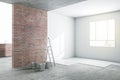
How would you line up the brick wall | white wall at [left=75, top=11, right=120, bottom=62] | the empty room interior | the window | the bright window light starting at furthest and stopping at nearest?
the bright window light, the window, white wall at [left=75, top=11, right=120, bottom=62], the brick wall, the empty room interior

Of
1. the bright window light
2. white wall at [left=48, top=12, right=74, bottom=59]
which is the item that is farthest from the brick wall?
the bright window light

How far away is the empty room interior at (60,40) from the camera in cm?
474

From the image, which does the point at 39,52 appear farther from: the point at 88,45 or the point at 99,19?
the point at 99,19

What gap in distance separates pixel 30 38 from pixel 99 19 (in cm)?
472

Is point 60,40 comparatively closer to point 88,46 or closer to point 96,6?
point 88,46

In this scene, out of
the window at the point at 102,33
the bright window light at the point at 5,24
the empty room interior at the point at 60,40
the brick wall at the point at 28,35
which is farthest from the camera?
the bright window light at the point at 5,24

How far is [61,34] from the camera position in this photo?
7977 mm

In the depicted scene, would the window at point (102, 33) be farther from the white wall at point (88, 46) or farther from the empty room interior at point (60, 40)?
the white wall at point (88, 46)

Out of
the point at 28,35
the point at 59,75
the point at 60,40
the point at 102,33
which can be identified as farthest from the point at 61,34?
the point at 59,75

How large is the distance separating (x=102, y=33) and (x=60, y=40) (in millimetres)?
2854

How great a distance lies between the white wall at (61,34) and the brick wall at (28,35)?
3.65 ft

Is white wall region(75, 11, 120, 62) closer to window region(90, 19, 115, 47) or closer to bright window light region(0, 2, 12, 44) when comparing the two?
window region(90, 19, 115, 47)

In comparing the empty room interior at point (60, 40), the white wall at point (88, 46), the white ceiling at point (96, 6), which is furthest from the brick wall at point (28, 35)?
the white wall at point (88, 46)

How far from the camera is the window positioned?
23.5ft
